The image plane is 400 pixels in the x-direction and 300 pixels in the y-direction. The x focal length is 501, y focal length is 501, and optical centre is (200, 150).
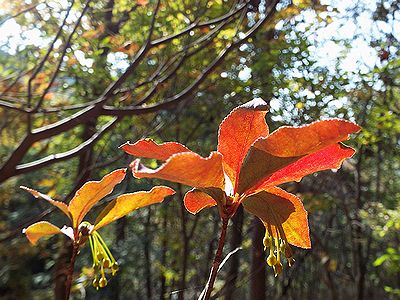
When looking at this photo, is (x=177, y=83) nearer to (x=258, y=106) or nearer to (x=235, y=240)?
(x=235, y=240)

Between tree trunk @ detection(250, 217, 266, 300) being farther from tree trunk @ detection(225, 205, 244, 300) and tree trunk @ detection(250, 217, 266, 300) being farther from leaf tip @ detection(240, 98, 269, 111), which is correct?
leaf tip @ detection(240, 98, 269, 111)

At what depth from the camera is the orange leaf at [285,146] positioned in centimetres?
39

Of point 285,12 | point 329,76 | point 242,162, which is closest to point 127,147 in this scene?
point 242,162

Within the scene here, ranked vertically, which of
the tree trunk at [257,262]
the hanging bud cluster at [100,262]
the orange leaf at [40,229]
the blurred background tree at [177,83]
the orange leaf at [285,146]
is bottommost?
the tree trunk at [257,262]

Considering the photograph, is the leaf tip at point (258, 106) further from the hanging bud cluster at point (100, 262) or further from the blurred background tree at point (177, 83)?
the blurred background tree at point (177, 83)

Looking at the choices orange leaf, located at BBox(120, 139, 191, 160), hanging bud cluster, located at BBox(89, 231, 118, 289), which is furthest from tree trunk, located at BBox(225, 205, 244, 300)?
orange leaf, located at BBox(120, 139, 191, 160)

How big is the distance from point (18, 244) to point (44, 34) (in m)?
2.31

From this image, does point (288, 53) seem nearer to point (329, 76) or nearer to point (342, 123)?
point (329, 76)

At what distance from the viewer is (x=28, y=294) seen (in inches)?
241

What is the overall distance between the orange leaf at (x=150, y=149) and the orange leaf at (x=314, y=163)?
0.09 meters

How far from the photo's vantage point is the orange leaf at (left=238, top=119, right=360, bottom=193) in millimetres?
394

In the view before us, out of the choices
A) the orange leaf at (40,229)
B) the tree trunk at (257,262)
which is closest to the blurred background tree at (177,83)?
the tree trunk at (257,262)

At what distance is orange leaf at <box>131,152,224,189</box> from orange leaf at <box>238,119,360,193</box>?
0.03m

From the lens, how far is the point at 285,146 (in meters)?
0.42
